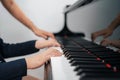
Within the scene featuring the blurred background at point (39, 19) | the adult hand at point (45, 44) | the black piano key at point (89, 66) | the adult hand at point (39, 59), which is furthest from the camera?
the blurred background at point (39, 19)

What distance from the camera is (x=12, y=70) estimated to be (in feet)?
3.21

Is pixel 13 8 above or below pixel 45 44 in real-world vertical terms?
above

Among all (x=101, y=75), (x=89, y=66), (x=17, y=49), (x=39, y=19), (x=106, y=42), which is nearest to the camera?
(x=101, y=75)

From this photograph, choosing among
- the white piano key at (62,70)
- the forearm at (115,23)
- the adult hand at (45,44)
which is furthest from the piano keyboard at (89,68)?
the adult hand at (45,44)

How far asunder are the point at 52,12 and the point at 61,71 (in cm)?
199

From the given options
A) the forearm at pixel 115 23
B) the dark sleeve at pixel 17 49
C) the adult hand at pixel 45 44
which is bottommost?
the dark sleeve at pixel 17 49

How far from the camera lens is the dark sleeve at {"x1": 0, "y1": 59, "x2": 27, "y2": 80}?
97cm

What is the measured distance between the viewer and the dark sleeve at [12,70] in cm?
97

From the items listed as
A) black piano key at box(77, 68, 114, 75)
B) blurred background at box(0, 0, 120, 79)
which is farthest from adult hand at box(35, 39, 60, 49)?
blurred background at box(0, 0, 120, 79)

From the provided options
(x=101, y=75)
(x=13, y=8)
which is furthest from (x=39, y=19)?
(x=101, y=75)

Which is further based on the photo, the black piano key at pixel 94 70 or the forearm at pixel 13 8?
the forearm at pixel 13 8

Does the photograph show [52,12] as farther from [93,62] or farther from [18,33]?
[93,62]

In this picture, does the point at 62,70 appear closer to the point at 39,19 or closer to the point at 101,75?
the point at 101,75

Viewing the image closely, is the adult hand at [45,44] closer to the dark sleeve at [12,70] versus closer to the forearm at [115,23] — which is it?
the forearm at [115,23]
